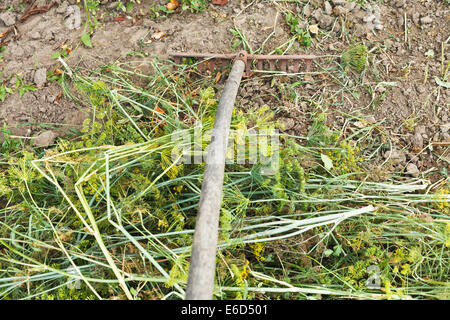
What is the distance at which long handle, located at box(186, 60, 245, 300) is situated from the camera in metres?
1.40

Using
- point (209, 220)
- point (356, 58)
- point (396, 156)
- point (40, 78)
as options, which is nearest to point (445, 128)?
point (396, 156)

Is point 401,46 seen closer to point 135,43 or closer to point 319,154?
point 319,154

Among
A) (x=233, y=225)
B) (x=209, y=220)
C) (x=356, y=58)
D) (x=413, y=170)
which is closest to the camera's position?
(x=209, y=220)

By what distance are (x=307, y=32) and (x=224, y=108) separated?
1.32 m

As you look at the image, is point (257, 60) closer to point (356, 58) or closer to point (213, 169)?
point (356, 58)

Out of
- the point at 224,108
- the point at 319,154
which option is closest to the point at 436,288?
the point at 319,154

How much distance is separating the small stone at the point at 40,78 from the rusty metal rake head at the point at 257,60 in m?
1.13

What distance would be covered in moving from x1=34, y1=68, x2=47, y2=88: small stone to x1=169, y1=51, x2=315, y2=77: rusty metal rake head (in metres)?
1.13

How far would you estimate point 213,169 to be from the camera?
1.78m

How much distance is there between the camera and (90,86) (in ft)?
8.39

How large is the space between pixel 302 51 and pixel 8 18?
112 inches

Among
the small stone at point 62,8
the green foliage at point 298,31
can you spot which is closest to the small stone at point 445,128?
the green foliage at point 298,31

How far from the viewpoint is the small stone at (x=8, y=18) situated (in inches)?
124

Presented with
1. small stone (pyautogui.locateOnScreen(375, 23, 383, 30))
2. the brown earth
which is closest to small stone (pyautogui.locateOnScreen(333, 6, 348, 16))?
the brown earth
